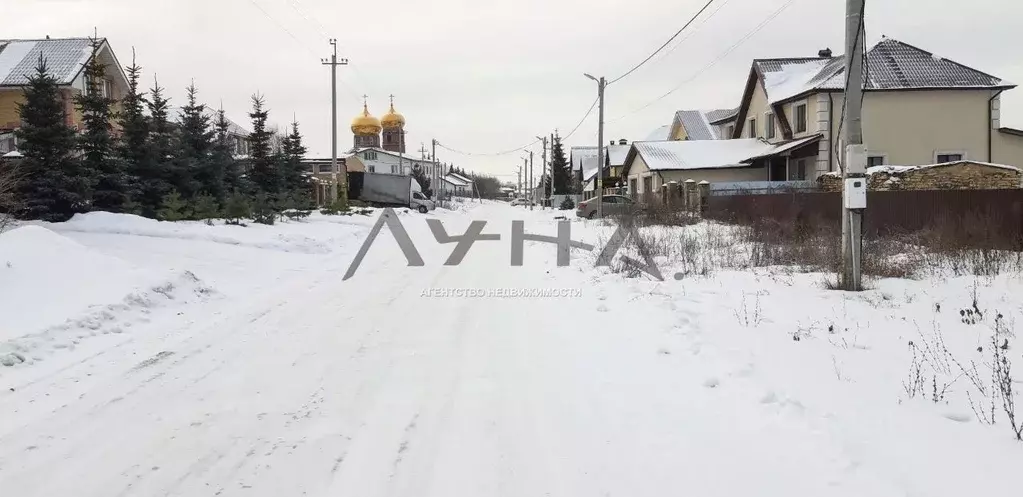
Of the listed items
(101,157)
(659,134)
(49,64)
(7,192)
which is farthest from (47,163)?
(659,134)

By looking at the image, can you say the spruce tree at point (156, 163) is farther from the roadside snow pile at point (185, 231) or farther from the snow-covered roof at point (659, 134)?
the snow-covered roof at point (659, 134)

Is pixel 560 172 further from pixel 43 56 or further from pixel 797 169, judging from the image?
pixel 43 56

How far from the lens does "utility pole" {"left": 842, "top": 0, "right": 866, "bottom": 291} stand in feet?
30.2

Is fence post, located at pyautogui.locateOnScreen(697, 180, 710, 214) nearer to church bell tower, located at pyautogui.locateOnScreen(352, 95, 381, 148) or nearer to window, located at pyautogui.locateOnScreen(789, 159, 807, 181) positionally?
window, located at pyautogui.locateOnScreen(789, 159, 807, 181)

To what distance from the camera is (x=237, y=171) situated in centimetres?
2400

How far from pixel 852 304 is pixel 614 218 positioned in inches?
757

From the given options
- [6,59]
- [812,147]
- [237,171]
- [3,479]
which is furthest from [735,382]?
[6,59]

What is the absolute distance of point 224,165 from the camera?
73.8 feet

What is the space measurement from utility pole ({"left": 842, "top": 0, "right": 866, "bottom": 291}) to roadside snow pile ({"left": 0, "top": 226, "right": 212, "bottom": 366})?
9247 mm

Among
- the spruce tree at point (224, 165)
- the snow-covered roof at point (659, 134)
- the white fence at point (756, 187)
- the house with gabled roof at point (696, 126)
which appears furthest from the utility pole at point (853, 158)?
the snow-covered roof at point (659, 134)

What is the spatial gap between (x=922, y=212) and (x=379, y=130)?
8207cm

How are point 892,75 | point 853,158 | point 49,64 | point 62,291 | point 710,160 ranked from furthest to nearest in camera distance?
point 710,160 → point 49,64 → point 892,75 → point 853,158 → point 62,291

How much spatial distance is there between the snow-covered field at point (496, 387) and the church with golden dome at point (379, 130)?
7128 cm

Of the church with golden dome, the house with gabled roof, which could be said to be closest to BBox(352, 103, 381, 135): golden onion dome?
the church with golden dome
